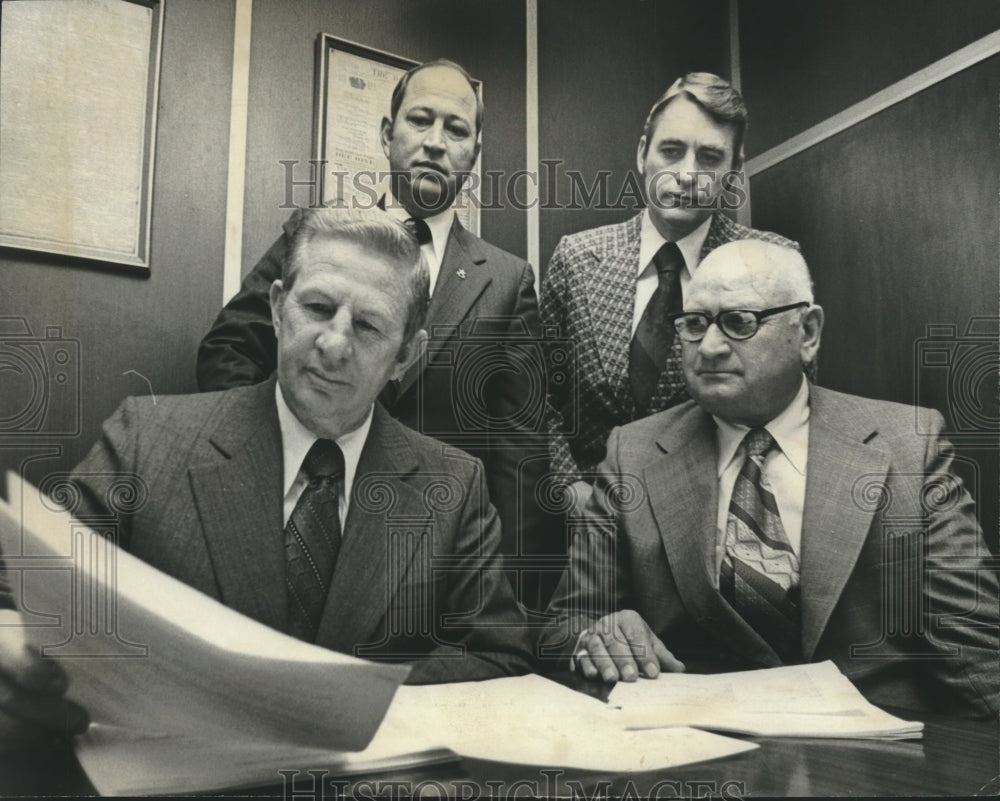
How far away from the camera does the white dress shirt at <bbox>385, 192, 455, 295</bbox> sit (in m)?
1.45

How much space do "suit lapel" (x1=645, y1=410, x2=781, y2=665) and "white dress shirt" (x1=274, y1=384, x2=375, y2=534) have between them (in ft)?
1.71

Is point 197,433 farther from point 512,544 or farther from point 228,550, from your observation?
point 512,544

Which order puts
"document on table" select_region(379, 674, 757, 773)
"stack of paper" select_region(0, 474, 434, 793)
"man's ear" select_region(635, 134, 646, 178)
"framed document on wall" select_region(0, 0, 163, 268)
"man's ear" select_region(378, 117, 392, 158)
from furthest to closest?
"man's ear" select_region(635, 134, 646, 178) → "man's ear" select_region(378, 117, 392, 158) → "framed document on wall" select_region(0, 0, 163, 268) → "document on table" select_region(379, 674, 757, 773) → "stack of paper" select_region(0, 474, 434, 793)

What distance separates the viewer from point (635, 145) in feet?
5.19

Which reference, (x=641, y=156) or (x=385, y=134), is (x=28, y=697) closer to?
(x=385, y=134)

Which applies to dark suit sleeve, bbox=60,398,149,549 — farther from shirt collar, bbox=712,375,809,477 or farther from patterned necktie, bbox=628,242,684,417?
shirt collar, bbox=712,375,809,477

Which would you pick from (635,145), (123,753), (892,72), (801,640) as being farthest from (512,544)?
(892,72)

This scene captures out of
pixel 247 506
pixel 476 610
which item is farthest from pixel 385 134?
pixel 476 610

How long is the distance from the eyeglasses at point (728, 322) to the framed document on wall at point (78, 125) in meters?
0.93

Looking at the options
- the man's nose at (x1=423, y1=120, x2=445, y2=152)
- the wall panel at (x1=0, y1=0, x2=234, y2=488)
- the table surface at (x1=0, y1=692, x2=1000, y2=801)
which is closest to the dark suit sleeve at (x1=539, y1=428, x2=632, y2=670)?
the table surface at (x1=0, y1=692, x2=1000, y2=801)

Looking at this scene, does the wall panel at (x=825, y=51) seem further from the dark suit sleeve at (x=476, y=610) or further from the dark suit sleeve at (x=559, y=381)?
the dark suit sleeve at (x=476, y=610)

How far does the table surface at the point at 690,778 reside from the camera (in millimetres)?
1065

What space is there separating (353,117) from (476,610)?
0.86 m

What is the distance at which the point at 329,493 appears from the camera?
1349 millimetres
